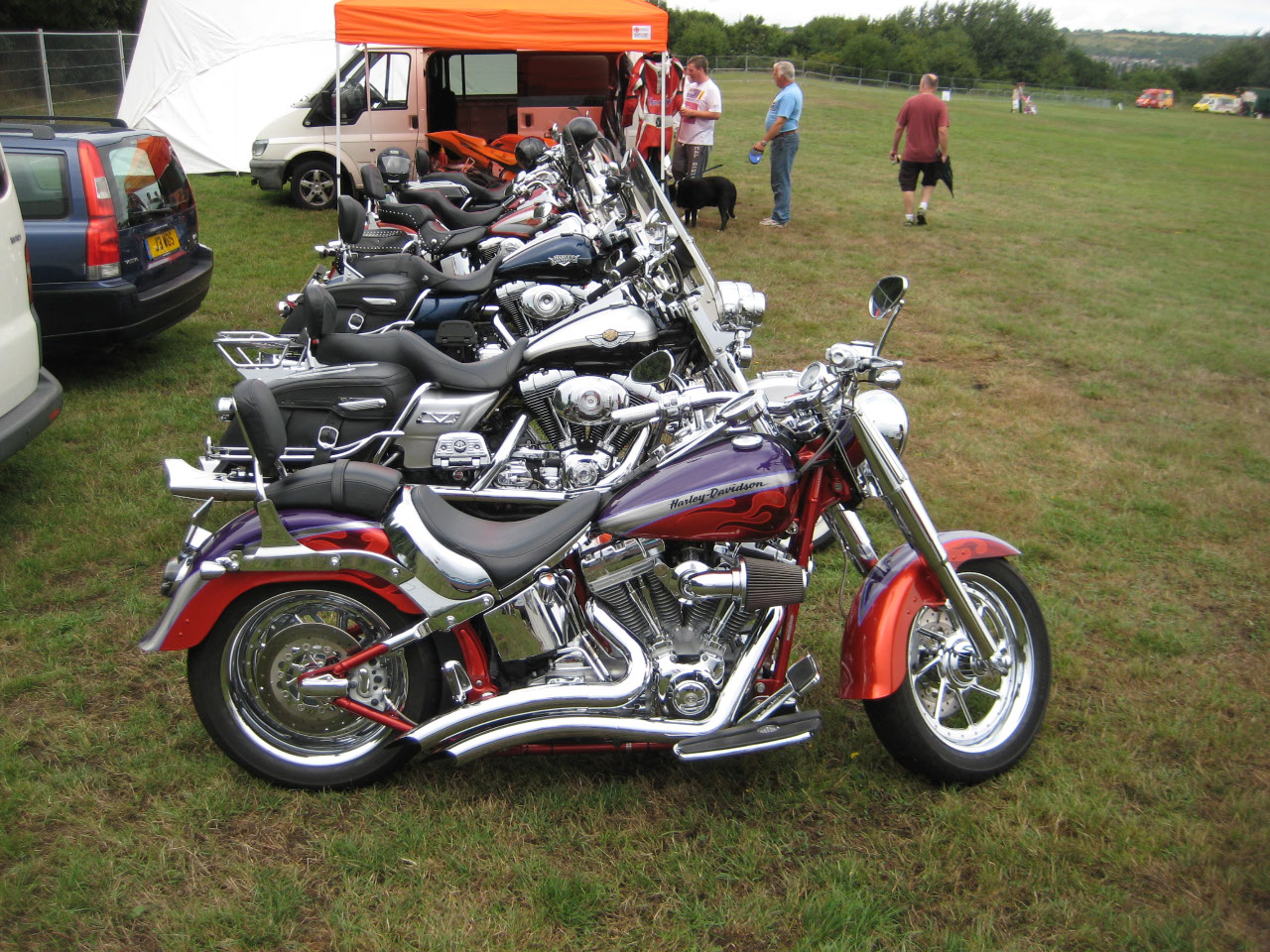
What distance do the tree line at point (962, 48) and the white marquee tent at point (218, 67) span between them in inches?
1439

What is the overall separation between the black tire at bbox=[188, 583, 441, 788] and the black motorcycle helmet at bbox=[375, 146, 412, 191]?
6.95 metres

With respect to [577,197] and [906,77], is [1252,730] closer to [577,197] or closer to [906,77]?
[577,197]

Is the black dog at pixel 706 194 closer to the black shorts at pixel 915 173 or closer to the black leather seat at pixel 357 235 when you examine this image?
the black shorts at pixel 915 173

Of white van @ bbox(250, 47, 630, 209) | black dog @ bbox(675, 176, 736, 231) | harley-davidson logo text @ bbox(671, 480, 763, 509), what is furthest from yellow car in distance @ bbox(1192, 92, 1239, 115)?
harley-davidson logo text @ bbox(671, 480, 763, 509)

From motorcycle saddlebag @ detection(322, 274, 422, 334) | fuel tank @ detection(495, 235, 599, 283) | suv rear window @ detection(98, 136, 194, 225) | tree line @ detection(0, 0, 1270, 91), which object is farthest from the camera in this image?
tree line @ detection(0, 0, 1270, 91)

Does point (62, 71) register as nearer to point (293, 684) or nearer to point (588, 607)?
point (293, 684)

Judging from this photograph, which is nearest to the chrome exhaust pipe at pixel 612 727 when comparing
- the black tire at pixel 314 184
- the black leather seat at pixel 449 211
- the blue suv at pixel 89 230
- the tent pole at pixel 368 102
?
the blue suv at pixel 89 230

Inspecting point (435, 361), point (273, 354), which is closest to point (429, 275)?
point (273, 354)

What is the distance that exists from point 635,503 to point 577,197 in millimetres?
4132

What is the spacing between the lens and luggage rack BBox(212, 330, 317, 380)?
4797mm

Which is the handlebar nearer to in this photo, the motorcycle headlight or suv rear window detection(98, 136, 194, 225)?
the motorcycle headlight

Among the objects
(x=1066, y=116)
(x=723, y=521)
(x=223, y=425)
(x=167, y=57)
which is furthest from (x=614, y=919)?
(x=1066, y=116)

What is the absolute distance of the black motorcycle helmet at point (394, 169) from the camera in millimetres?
9117

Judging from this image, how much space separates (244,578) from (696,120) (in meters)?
10.9
